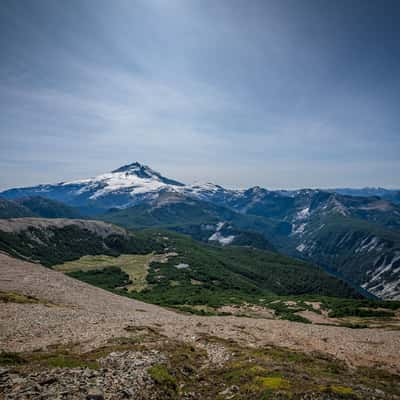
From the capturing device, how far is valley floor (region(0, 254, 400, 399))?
22609 mm

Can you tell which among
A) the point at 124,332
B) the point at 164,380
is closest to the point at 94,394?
the point at 164,380

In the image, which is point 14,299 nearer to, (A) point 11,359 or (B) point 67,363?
(A) point 11,359

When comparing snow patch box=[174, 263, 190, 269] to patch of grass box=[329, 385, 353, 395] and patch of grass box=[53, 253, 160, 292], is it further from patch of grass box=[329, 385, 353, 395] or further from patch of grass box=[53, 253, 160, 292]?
patch of grass box=[329, 385, 353, 395]

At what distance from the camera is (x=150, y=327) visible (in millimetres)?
46344

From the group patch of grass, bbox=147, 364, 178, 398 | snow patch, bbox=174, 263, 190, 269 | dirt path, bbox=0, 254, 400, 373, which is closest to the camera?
patch of grass, bbox=147, 364, 178, 398

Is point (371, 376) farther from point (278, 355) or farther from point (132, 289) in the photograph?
point (132, 289)

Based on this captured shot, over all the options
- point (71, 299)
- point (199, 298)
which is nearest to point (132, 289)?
point (199, 298)

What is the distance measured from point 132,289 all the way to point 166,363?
110044 millimetres

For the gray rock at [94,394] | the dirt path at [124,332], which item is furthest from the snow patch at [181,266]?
the gray rock at [94,394]

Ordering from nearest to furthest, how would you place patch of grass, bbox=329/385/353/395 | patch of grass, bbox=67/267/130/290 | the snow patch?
patch of grass, bbox=329/385/353/395
patch of grass, bbox=67/267/130/290
the snow patch

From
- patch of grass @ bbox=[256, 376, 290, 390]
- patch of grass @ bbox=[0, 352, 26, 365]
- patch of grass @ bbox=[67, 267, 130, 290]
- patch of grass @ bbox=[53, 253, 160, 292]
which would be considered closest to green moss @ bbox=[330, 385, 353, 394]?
patch of grass @ bbox=[256, 376, 290, 390]

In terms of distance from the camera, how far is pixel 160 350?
3253cm

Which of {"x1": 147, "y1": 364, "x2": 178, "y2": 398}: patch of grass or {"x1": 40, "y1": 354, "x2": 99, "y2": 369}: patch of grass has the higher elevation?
{"x1": 40, "y1": 354, "x2": 99, "y2": 369}: patch of grass

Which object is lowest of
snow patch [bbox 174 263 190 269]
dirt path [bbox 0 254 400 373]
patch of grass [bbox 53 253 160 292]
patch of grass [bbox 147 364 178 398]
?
snow patch [bbox 174 263 190 269]
